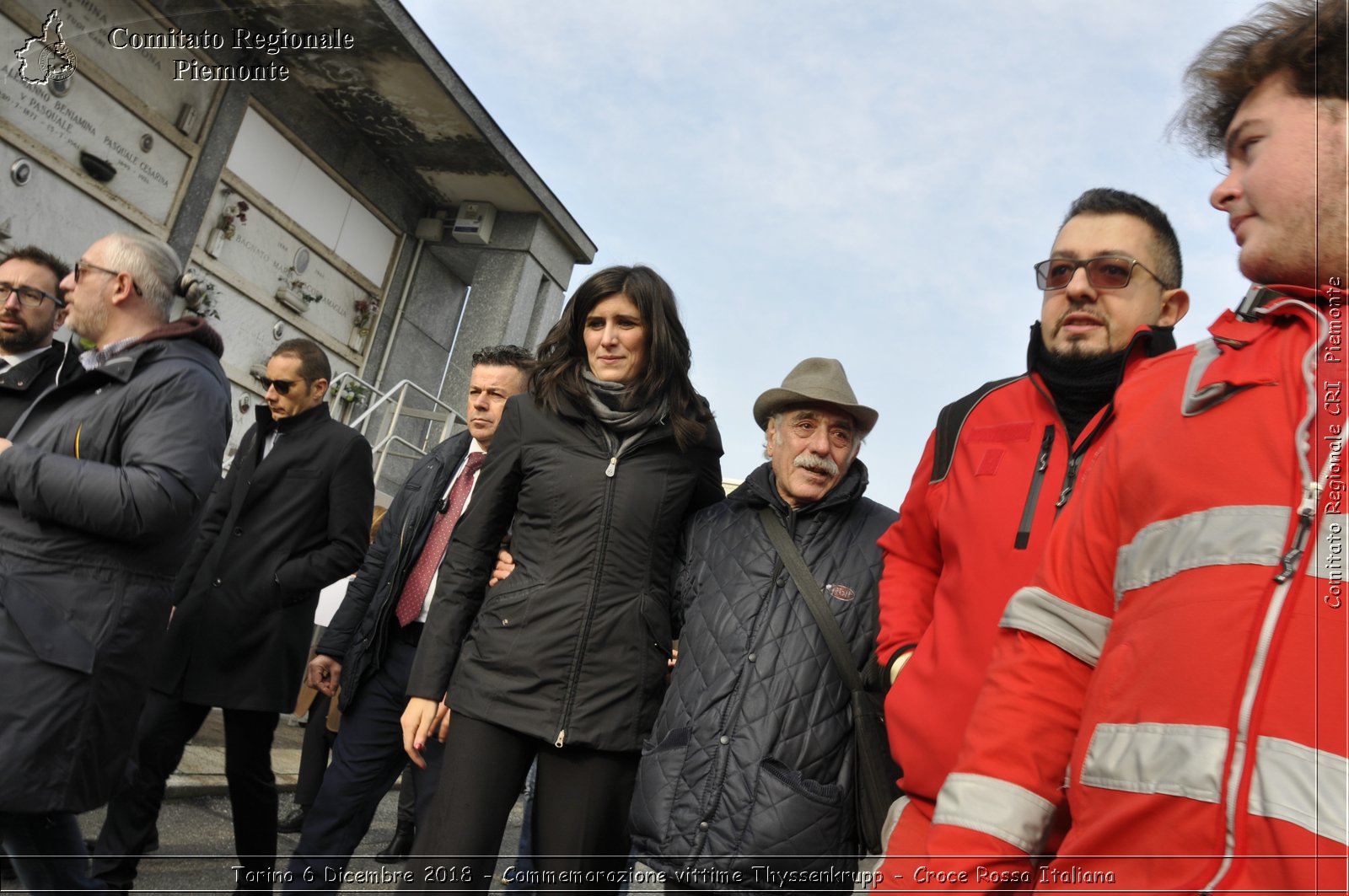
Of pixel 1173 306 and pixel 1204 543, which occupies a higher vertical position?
pixel 1173 306

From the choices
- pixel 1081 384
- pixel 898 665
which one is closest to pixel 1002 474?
pixel 1081 384

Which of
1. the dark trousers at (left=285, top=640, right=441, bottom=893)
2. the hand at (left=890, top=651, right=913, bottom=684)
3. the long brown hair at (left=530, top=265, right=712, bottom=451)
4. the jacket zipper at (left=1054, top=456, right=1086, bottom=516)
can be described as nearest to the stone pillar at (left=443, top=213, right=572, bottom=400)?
the dark trousers at (left=285, top=640, right=441, bottom=893)

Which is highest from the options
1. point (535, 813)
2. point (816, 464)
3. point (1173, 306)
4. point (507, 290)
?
point (507, 290)

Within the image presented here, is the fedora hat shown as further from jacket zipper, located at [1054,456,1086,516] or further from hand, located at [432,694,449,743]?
hand, located at [432,694,449,743]

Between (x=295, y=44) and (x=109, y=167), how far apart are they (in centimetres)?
219

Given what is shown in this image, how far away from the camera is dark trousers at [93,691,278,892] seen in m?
4.00

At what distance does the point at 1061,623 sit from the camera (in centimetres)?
147

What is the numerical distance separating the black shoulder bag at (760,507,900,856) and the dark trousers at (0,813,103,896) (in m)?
2.23

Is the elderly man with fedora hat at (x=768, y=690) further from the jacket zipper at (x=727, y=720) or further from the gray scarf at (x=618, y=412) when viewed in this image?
the gray scarf at (x=618, y=412)

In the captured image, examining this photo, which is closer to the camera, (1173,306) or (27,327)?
(1173,306)

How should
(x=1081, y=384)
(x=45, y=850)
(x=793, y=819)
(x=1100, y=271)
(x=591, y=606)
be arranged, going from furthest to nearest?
(x=591, y=606) < (x=45, y=850) < (x=793, y=819) < (x=1100, y=271) < (x=1081, y=384)

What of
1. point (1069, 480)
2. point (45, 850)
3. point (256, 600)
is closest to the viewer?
point (1069, 480)

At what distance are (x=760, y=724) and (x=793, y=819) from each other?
0.83ft

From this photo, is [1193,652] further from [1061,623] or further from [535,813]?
[535,813]
